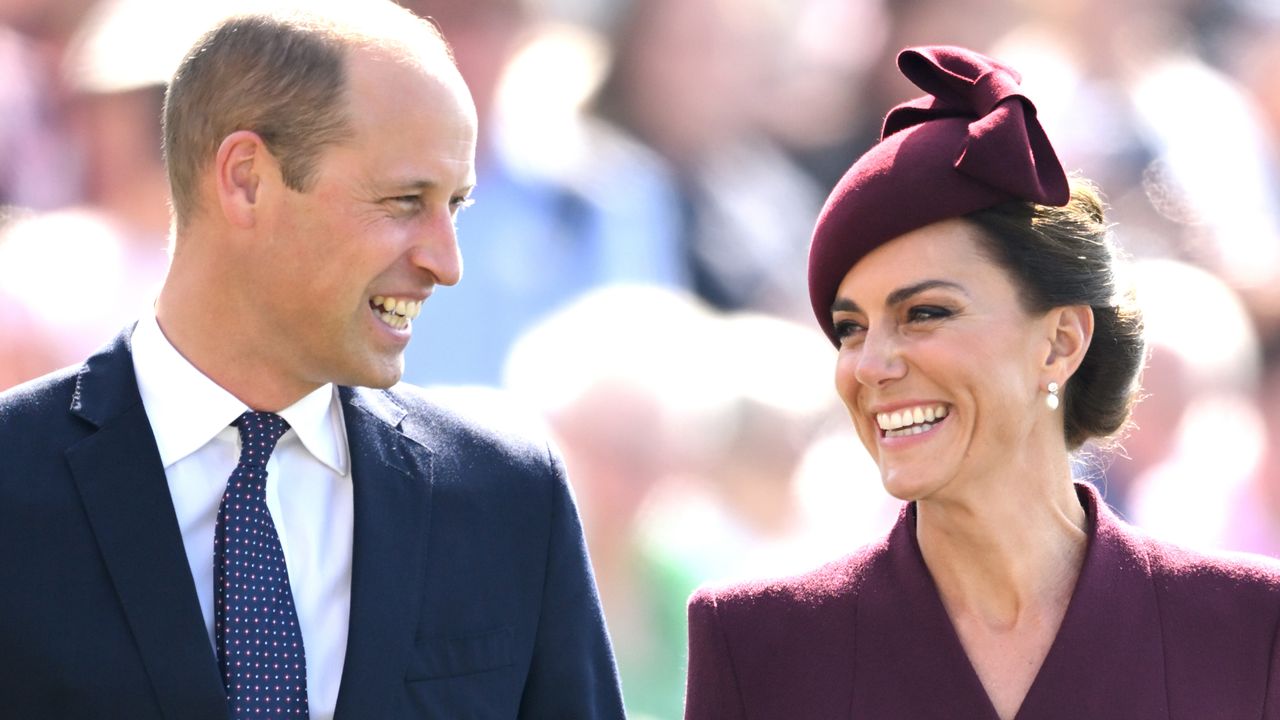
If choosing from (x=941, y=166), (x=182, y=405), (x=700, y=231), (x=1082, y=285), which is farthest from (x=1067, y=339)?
(x=700, y=231)

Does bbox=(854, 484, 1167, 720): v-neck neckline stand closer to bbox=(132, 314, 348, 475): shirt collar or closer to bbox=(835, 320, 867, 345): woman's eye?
bbox=(835, 320, 867, 345): woman's eye

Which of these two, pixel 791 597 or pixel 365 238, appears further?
pixel 791 597

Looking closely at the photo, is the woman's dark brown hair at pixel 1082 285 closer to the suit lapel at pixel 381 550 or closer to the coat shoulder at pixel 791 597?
the coat shoulder at pixel 791 597

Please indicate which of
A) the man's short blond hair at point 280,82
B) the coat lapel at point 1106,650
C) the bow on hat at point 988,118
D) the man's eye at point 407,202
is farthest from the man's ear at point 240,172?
the coat lapel at point 1106,650

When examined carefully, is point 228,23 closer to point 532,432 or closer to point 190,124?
point 190,124

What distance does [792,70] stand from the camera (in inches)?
274

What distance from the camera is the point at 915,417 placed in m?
3.01

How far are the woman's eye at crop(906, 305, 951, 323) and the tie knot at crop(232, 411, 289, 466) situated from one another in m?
0.98

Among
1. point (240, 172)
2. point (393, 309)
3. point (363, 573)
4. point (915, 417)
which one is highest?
point (240, 172)

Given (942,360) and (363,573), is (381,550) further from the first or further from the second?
(942,360)

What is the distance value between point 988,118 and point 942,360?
15.0 inches

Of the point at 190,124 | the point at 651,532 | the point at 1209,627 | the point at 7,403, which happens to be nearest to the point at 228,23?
the point at 190,124

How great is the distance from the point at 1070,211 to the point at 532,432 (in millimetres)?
928

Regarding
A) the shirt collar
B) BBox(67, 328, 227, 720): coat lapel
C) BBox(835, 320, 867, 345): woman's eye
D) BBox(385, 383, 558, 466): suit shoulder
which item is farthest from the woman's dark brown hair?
BBox(67, 328, 227, 720): coat lapel
